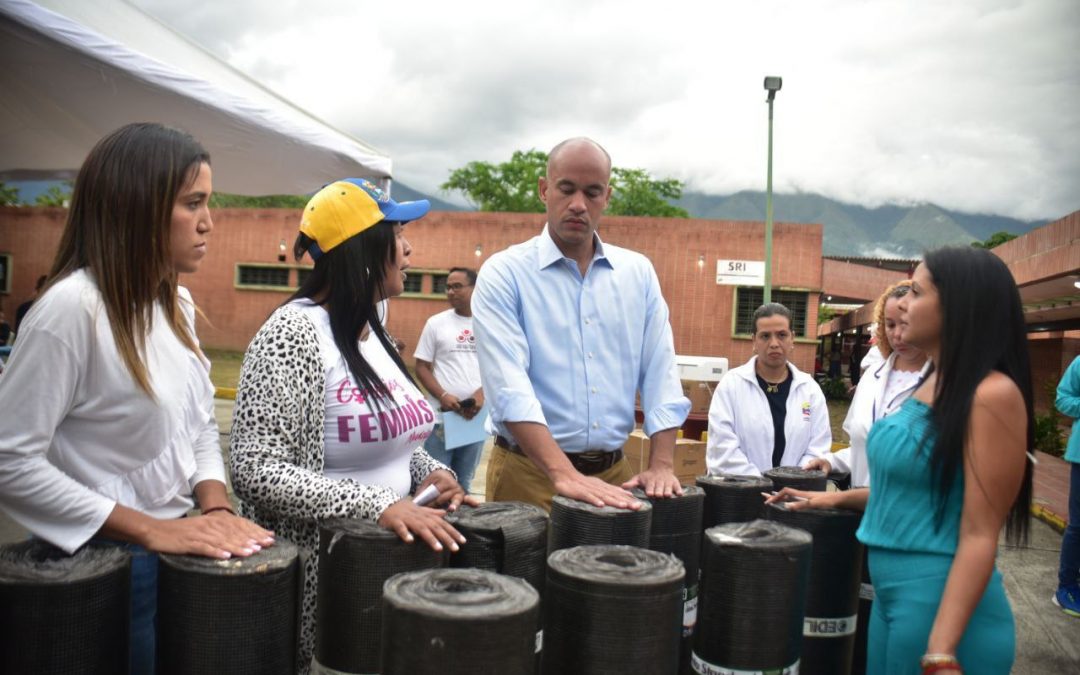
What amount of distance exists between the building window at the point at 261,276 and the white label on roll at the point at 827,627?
27.5m

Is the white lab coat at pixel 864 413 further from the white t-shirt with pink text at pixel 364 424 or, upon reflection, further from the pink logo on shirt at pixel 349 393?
the pink logo on shirt at pixel 349 393

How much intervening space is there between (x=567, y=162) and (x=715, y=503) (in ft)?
3.68

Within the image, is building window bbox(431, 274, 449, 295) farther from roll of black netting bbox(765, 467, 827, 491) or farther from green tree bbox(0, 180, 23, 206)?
roll of black netting bbox(765, 467, 827, 491)

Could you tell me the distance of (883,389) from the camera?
3.40 m

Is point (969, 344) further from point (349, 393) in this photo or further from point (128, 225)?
point (128, 225)

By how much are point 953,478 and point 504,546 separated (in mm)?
990

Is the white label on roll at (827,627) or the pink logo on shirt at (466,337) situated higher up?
the pink logo on shirt at (466,337)

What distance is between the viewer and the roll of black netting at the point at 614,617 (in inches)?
53.4

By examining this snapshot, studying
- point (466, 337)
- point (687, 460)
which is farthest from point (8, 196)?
point (687, 460)

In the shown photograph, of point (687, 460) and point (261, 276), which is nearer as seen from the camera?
point (687, 460)

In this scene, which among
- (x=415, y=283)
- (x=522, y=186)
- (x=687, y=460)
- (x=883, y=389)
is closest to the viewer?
(x=883, y=389)

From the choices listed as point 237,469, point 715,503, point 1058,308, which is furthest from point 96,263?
point 1058,308

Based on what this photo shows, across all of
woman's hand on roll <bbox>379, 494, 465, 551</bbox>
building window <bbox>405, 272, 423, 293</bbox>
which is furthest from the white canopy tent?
building window <bbox>405, 272, 423, 293</bbox>

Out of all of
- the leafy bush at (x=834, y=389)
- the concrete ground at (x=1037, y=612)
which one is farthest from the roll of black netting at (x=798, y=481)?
the leafy bush at (x=834, y=389)
